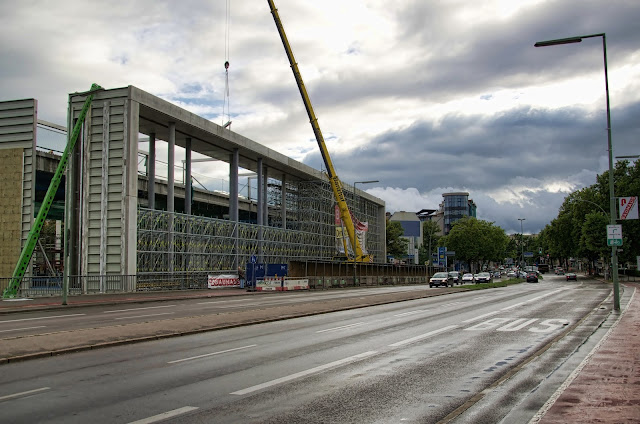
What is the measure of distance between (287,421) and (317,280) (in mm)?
47507

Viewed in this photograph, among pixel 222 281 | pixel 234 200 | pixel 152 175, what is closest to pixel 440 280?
pixel 222 281

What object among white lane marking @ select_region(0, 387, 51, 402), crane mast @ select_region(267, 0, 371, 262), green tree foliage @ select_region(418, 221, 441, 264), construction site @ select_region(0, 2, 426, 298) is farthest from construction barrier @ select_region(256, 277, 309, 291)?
green tree foliage @ select_region(418, 221, 441, 264)

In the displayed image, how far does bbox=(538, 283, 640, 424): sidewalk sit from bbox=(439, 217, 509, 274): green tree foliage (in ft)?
433

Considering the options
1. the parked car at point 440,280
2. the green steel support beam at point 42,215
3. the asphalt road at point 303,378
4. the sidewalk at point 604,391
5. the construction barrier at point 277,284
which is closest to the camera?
the sidewalk at point 604,391

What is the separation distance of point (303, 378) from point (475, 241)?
451 ft

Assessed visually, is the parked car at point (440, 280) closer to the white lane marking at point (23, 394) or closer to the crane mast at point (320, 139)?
the crane mast at point (320, 139)

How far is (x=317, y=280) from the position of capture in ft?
179

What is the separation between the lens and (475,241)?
141875 mm

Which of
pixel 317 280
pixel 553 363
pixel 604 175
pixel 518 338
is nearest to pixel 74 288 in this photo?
pixel 317 280

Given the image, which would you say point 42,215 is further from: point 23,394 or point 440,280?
point 440,280

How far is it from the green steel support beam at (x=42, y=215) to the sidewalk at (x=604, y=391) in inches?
1205

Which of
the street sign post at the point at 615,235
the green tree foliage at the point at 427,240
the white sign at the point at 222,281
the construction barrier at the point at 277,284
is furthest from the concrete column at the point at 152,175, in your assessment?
the green tree foliage at the point at 427,240

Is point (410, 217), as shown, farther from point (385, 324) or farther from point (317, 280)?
point (385, 324)

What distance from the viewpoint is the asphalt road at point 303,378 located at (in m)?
7.77
